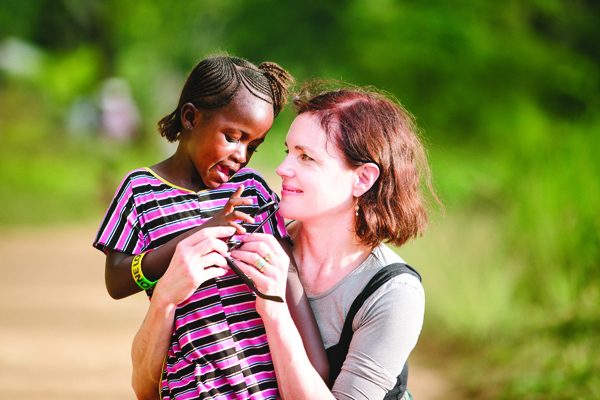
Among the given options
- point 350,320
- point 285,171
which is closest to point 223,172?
point 285,171

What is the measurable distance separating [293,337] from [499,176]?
5.37 m

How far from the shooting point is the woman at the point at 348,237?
66.0 inches

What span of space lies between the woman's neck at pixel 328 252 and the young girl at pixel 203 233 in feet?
0.43

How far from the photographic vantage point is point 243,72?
186 centimetres

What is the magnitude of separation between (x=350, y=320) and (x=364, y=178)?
1.55ft

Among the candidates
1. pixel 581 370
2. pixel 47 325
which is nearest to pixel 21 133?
pixel 47 325

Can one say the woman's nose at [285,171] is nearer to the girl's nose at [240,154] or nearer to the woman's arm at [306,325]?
the girl's nose at [240,154]

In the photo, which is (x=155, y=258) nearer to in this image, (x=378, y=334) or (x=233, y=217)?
(x=233, y=217)

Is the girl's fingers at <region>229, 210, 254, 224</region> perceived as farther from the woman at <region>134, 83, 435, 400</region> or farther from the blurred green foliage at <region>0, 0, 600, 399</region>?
the blurred green foliage at <region>0, 0, 600, 399</region>

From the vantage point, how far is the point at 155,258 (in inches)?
64.5

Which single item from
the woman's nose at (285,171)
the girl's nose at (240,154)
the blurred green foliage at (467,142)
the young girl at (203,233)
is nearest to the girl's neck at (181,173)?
the young girl at (203,233)

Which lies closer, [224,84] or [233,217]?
[233,217]

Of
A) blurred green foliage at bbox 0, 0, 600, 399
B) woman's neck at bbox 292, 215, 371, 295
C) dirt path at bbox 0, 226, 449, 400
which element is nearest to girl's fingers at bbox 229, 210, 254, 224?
woman's neck at bbox 292, 215, 371, 295

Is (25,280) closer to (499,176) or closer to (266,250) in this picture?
(499,176)
